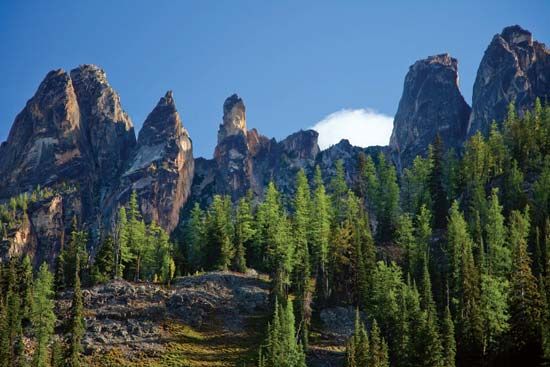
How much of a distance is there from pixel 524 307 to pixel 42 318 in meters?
56.0

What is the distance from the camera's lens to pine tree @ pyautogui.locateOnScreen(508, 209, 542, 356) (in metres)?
68.8

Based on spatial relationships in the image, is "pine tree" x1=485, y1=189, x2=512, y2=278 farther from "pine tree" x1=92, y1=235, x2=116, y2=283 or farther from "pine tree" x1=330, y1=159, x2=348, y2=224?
"pine tree" x1=92, y1=235, x2=116, y2=283

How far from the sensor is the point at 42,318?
262 feet

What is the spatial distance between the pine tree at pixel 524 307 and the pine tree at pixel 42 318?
171ft

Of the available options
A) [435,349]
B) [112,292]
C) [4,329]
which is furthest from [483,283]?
[4,329]

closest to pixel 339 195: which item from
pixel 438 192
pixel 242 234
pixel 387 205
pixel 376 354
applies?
pixel 387 205

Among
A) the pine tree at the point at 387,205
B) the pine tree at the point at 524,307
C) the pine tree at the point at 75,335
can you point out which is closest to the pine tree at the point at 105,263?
the pine tree at the point at 75,335

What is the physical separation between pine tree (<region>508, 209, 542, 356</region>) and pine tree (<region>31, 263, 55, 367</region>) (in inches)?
2049

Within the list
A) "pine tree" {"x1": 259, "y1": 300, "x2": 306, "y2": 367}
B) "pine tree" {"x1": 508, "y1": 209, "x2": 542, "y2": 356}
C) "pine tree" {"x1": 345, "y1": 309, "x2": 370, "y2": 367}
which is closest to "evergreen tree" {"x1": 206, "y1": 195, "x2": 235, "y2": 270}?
"pine tree" {"x1": 259, "y1": 300, "x2": 306, "y2": 367}

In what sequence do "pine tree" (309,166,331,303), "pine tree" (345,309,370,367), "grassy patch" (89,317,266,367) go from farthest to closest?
"pine tree" (309,166,331,303) < "grassy patch" (89,317,266,367) < "pine tree" (345,309,370,367)

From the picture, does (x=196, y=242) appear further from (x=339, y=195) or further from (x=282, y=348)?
(x=282, y=348)

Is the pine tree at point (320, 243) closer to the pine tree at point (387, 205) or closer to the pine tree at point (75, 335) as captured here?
the pine tree at point (387, 205)

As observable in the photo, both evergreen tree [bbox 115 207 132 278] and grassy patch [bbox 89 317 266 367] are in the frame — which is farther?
evergreen tree [bbox 115 207 132 278]

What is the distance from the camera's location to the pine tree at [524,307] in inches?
2709
